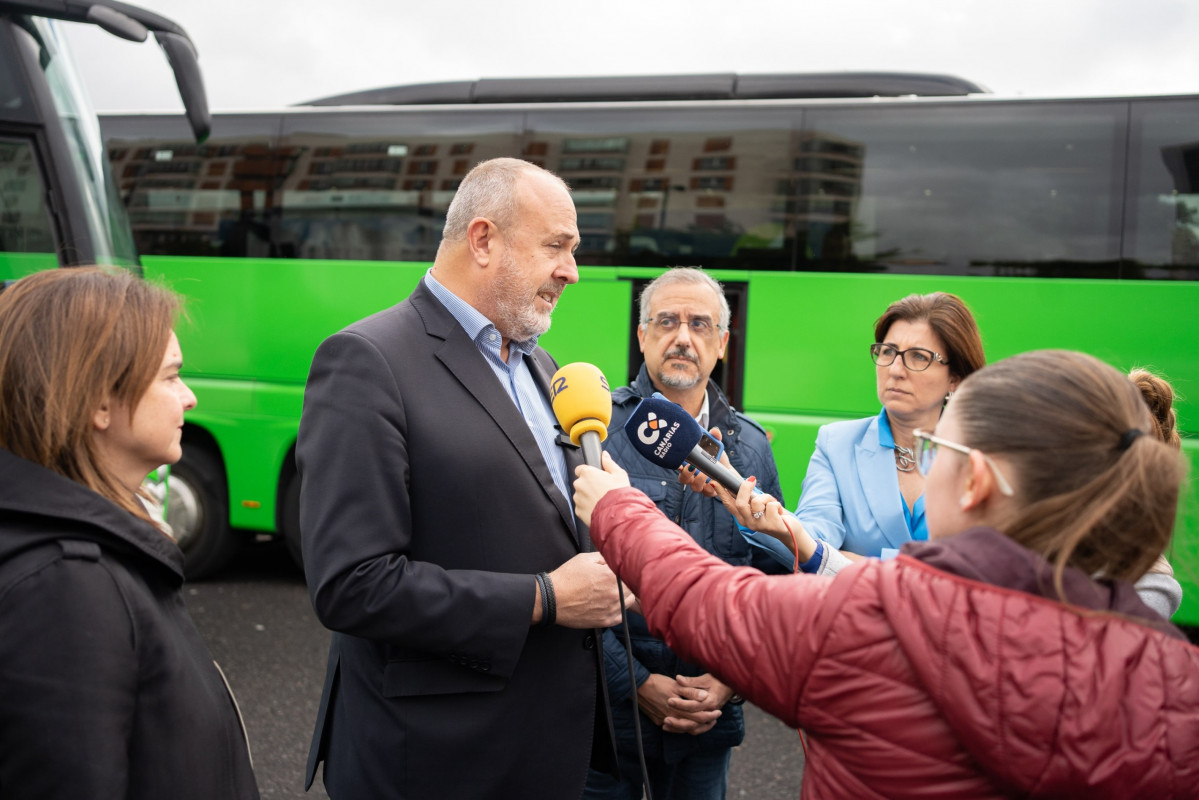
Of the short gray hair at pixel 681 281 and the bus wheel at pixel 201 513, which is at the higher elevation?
the short gray hair at pixel 681 281

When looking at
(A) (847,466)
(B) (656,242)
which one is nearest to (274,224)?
(B) (656,242)

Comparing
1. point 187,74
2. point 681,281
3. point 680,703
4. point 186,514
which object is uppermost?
point 187,74

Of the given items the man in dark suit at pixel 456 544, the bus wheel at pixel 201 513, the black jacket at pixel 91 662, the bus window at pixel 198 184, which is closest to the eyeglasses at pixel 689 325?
the man in dark suit at pixel 456 544

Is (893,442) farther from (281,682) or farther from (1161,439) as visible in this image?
(281,682)

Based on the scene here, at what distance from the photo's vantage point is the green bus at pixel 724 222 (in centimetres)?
529

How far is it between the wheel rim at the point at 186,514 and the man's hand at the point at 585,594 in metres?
5.65

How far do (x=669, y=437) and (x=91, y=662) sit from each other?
109 centimetres

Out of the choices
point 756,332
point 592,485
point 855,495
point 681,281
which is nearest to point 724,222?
point 756,332

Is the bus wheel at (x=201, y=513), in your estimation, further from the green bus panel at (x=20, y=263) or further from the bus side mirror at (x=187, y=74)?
the bus side mirror at (x=187, y=74)

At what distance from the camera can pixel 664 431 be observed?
1.84m

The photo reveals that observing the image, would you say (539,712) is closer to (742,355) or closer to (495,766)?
(495,766)

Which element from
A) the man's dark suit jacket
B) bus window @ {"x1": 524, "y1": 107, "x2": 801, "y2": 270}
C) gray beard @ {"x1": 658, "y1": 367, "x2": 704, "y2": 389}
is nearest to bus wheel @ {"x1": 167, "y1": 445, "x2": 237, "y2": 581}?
bus window @ {"x1": 524, "y1": 107, "x2": 801, "y2": 270}

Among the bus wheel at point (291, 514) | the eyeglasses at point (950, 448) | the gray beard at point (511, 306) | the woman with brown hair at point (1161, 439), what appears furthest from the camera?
the bus wheel at point (291, 514)

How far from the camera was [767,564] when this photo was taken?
2535 millimetres
